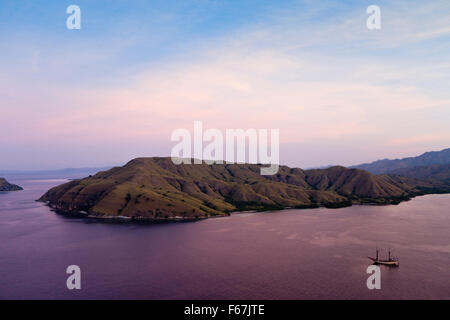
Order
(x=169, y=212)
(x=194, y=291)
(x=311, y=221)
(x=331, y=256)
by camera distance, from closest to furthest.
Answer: (x=194, y=291) < (x=331, y=256) < (x=311, y=221) < (x=169, y=212)

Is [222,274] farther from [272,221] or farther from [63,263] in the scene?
[272,221]

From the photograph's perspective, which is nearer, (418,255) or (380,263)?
(380,263)

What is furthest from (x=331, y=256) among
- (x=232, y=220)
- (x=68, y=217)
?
(x=68, y=217)

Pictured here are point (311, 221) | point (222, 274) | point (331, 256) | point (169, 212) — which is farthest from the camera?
point (169, 212)

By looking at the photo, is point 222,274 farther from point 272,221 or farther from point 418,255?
point 272,221
